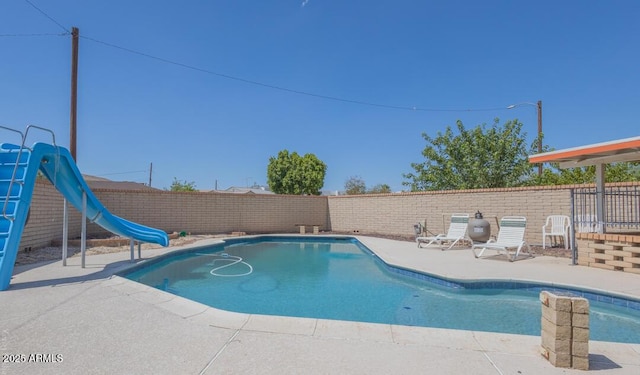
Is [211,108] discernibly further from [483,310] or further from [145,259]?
[483,310]

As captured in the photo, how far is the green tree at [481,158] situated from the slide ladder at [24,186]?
13.3 m

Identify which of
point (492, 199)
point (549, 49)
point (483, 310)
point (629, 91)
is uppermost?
point (549, 49)

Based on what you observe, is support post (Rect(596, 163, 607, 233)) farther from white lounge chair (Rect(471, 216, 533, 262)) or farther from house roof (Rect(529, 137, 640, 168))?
white lounge chair (Rect(471, 216, 533, 262))

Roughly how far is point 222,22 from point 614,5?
38.8ft

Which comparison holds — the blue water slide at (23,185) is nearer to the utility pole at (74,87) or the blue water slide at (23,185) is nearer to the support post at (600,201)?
the utility pole at (74,87)

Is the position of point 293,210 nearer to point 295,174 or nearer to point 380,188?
point 295,174

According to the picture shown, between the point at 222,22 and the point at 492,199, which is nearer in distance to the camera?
the point at 492,199

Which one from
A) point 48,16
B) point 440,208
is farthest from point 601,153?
point 48,16

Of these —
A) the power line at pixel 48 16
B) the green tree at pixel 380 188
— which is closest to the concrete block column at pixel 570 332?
the power line at pixel 48 16

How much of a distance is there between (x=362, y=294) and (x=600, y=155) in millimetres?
5641

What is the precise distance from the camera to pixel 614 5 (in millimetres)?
9375

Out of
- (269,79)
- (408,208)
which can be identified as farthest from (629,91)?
(269,79)

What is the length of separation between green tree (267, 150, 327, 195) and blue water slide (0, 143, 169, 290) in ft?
58.2

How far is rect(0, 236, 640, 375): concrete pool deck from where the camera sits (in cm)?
246
